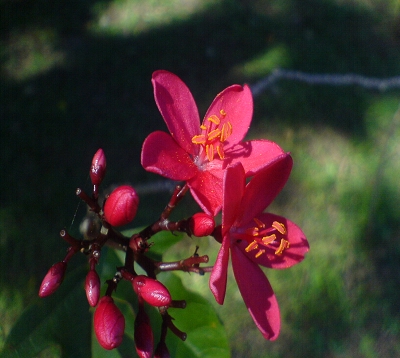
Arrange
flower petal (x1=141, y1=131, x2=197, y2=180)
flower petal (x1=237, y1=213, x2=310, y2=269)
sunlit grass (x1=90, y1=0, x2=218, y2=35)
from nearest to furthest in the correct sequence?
flower petal (x1=141, y1=131, x2=197, y2=180) < flower petal (x1=237, y1=213, x2=310, y2=269) < sunlit grass (x1=90, y1=0, x2=218, y2=35)

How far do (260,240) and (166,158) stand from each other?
47 cm

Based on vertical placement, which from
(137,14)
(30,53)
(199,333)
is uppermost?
(30,53)

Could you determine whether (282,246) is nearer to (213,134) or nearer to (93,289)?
(213,134)

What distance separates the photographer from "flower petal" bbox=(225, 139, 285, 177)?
170 centimetres

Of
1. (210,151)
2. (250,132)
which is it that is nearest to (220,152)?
(210,151)

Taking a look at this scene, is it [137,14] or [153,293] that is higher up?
[153,293]

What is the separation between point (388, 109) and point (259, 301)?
11.2 ft

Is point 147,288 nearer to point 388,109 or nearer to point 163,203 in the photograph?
point 163,203

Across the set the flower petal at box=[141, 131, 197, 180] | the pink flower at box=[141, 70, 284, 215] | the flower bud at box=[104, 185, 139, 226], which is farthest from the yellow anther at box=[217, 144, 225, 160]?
the flower bud at box=[104, 185, 139, 226]

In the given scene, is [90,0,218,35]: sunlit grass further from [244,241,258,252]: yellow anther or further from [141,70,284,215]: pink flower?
[244,241,258,252]: yellow anther

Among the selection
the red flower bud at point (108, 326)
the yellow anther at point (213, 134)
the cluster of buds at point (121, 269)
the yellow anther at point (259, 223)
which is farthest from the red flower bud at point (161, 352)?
the yellow anther at point (213, 134)

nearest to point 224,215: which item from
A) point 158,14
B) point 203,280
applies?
point 203,280

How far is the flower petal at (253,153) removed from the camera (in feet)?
5.59

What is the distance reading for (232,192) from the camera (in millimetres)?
1423
